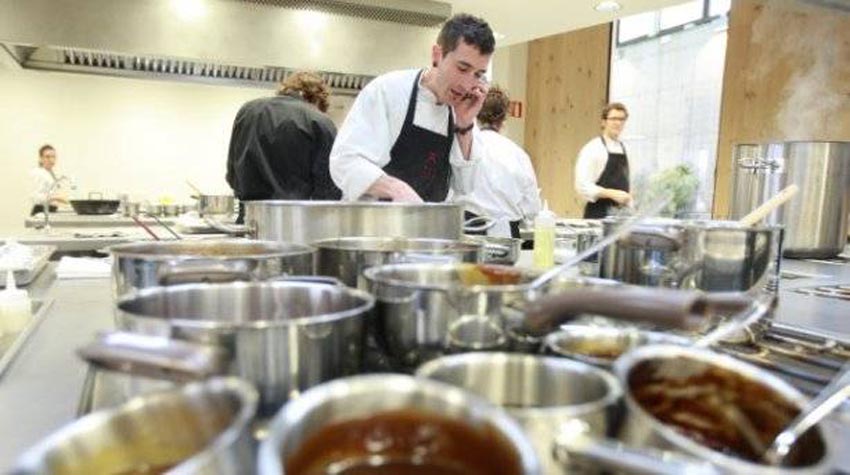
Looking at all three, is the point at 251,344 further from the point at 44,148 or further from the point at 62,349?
the point at 44,148

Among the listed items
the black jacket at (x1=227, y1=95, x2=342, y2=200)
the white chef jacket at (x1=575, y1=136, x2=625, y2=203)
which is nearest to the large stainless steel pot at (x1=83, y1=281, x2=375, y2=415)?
the black jacket at (x1=227, y1=95, x2=342, y2=200)

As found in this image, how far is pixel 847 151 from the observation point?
1871 mm

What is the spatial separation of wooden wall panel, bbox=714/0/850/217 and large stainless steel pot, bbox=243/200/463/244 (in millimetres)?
2776

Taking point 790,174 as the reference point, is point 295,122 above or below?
above

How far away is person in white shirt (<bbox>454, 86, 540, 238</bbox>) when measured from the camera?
278 cm

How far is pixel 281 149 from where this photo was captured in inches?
104

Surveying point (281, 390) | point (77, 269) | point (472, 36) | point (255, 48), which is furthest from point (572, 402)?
point (255, 48)

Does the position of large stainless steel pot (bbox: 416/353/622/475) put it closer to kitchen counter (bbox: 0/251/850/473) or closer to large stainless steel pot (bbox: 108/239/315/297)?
kitchen counter (bbox: 0/251/850/473)

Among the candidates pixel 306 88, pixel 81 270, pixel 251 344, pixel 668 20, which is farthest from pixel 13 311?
pixel 668 20

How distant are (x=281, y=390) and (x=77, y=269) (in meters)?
1.24

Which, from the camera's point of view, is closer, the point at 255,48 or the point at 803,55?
the point at 255,48

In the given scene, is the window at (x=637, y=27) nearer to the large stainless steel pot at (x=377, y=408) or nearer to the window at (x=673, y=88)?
the window at (x=673, y=88)

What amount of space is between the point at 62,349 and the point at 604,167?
3.63 m

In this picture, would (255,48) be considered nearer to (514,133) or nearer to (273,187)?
(273,187)
